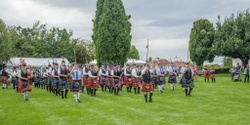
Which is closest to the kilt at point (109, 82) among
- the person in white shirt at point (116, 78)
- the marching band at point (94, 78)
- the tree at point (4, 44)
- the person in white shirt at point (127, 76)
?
the marching band at point (94, 78)

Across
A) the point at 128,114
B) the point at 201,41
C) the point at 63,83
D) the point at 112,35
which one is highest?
the point at 201,41

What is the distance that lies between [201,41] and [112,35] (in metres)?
20.1

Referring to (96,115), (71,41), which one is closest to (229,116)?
(96,115)

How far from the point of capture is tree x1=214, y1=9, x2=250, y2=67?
44.2 meters

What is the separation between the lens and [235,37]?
45.2 metres

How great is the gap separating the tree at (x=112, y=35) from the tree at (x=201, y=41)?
1598 centimetres

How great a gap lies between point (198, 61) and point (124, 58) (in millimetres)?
22700

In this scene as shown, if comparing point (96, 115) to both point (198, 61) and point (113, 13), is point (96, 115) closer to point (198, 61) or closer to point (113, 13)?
point (113, 13)

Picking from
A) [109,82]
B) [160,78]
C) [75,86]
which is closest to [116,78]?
[109,82]

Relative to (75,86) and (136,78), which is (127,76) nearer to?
(136,78)

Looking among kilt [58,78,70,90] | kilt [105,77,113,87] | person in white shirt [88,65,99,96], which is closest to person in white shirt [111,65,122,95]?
kilt [105,77,113,87]

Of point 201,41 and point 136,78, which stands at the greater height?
point 201,41

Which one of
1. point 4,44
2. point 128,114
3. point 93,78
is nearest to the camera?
point 128,114

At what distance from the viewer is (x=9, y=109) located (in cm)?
1409
